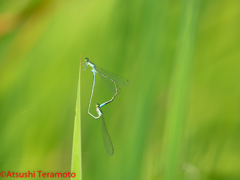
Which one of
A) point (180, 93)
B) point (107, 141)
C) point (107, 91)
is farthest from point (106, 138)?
point (180, 93)

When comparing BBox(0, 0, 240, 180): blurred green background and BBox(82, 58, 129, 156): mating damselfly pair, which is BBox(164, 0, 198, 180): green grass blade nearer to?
BBox(0, 0, 240, 180): blurred green background

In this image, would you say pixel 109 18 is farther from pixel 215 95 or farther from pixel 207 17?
pixel 215 95

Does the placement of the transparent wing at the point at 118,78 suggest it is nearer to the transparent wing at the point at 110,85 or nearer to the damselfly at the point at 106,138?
the transparent wing at the point at 110,85

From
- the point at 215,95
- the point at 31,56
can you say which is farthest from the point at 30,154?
the point at 215,95

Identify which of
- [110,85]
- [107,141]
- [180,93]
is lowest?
[107,141]

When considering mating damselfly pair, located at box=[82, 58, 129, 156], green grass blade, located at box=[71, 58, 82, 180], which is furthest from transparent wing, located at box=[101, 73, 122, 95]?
green grass blade, located at box=[71, 58, 82, 180]

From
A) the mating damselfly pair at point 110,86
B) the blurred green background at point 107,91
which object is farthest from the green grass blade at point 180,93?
the mating damselfly pair at point 110,86

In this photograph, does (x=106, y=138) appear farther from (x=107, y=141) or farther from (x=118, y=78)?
(x=118, y=78)
